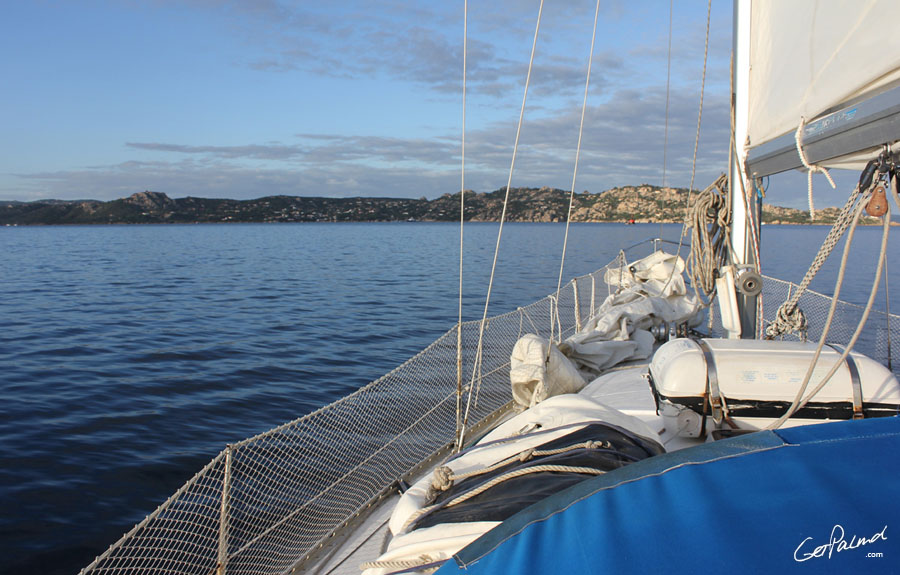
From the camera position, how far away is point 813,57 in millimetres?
2758

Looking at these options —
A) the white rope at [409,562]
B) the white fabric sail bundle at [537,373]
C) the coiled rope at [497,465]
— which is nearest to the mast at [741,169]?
the white fabric sail bundle at [537,373]

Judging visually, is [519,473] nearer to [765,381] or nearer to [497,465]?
[497,465]

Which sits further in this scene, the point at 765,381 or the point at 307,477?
the point at 307,477

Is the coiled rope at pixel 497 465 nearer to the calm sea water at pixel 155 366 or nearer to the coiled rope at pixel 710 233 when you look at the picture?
the coiled rope at pixel 710 233

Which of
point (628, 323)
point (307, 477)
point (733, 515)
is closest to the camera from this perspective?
point (733, 515)

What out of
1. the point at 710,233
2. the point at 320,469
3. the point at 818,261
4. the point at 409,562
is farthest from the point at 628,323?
the point at 409,562

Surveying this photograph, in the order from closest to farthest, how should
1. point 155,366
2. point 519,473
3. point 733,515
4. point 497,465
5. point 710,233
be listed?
point 733,515 < point 519,473 < point 497,465 < point 710,233 < point 155,366

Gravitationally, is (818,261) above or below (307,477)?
above

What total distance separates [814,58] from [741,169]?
56.5 inches

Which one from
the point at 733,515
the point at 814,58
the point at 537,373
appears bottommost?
the point at 537,373

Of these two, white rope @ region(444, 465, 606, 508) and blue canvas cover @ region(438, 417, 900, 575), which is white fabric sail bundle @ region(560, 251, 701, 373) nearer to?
white rope @ region(444, 465, 606, 508)

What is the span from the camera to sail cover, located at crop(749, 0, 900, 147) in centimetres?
216

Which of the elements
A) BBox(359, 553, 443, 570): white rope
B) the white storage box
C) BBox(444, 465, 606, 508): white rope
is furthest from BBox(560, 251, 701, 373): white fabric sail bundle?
BBox(359, 553, 443, 570): white rope

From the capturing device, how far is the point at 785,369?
3252 millimetres
